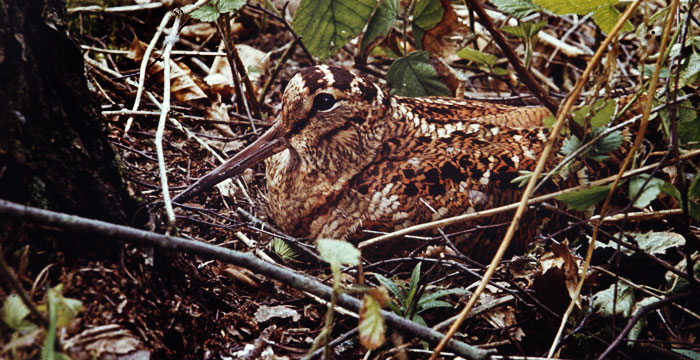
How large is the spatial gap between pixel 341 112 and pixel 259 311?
882 mm

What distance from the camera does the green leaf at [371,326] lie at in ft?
3.86

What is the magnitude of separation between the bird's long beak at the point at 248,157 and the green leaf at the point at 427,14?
83cm

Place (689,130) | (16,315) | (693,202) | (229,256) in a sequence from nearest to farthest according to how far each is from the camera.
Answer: (16,315)
(229,256)
(693,202)
(689,130)

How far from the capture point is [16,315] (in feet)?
3.45

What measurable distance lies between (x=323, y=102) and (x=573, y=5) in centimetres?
97

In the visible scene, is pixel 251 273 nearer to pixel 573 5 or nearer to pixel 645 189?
pixel 645 189

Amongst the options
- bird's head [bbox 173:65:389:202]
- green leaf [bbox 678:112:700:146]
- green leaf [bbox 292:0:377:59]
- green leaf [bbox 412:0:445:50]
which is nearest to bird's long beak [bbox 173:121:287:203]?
bird's head [bbox 173:65:389:202]

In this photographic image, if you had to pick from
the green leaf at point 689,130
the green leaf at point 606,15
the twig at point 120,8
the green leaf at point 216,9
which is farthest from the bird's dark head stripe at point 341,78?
the twig at point 120,8

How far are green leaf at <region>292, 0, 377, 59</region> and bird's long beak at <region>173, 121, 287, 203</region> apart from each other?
0.42 m

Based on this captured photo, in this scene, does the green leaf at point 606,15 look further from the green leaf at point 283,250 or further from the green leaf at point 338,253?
the green leaf at point 283,250

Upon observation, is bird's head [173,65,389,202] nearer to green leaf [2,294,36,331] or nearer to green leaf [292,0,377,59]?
green leaf [292,0,377,59]

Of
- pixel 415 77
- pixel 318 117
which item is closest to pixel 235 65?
pixel 318 117

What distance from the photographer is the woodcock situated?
83.4 inches

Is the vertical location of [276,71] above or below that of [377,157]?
above
